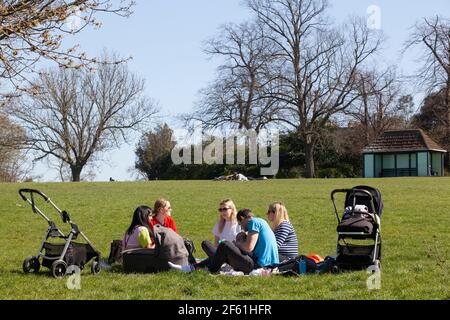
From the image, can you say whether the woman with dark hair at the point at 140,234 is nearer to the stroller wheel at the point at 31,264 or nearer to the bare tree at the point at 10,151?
the stroller wheel at the point at 31,264

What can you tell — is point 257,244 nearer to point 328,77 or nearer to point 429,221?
point 429,221

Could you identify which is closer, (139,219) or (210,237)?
(139,219)

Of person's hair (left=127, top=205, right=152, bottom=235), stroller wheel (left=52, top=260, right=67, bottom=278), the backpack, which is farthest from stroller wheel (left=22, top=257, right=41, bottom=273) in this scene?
the backpack

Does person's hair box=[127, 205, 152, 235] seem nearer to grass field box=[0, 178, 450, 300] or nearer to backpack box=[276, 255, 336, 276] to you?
grass field box=[0, 178, 450, 300]

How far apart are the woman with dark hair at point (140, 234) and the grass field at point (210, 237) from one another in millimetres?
715

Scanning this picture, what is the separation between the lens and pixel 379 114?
62312 millimetres

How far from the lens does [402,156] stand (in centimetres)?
4872

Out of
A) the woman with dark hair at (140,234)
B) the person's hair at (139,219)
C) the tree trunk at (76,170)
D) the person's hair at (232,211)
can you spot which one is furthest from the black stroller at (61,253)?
the tree trunk at (76,170)

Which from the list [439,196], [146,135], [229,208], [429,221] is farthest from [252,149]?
[229,208]

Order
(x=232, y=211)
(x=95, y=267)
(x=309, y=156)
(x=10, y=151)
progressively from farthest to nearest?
(x=10, y=151), (x=309, y=156), (x=232, y=211), (x=95, y=267)

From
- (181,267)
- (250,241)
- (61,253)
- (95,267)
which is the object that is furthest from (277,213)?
(61,253)

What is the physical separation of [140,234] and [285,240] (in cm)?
226

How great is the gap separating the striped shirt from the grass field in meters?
1.41

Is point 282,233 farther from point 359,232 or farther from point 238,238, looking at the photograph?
point 359,232
